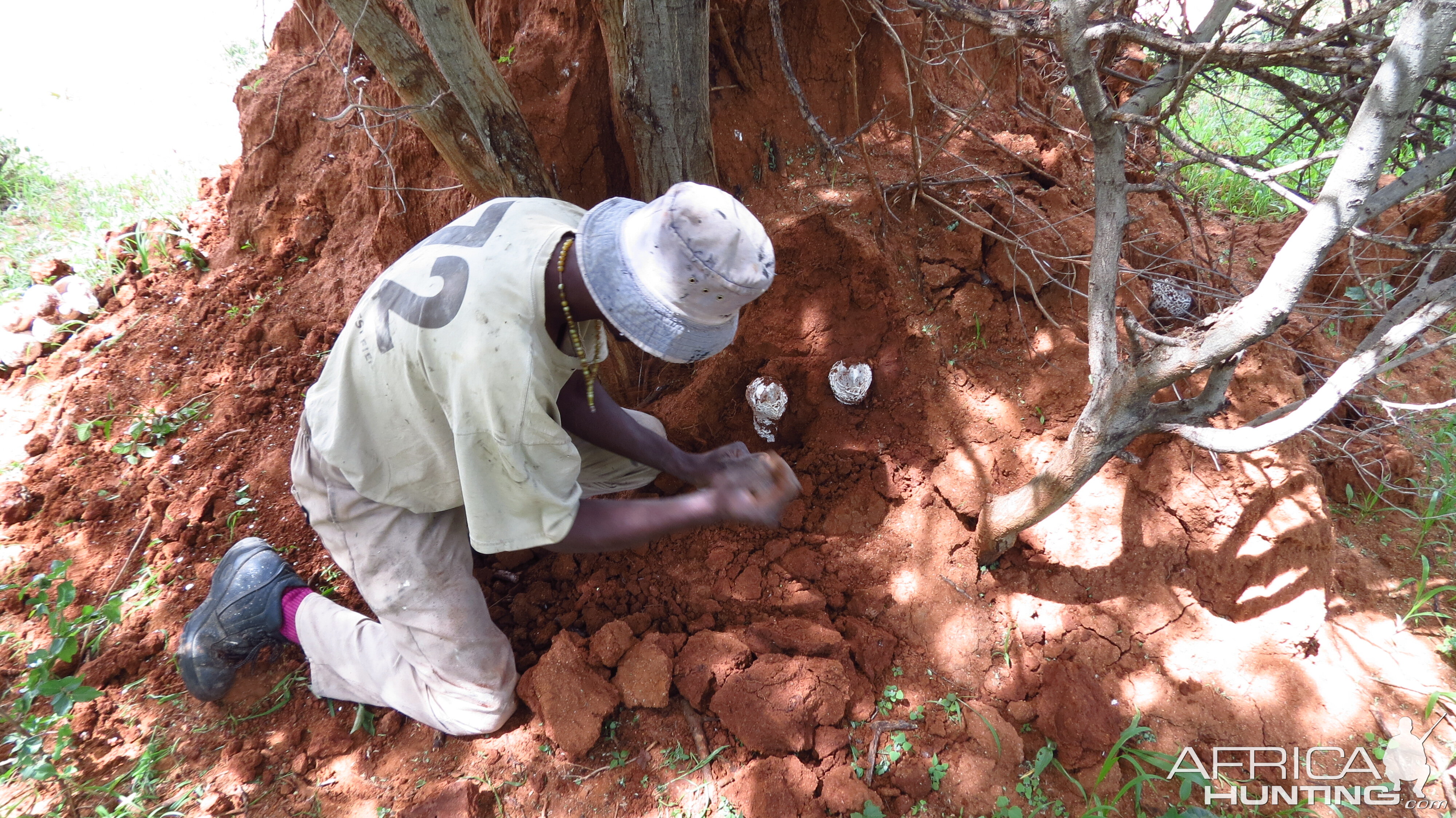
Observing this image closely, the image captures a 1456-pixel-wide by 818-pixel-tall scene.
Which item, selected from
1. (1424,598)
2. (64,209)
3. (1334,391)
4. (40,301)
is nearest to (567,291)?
(1334,391)

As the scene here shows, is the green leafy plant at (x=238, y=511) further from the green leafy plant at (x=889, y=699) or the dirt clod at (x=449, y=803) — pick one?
the green leafy plant at (x=889, y=699)

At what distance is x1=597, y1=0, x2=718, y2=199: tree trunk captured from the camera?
6.88 ft

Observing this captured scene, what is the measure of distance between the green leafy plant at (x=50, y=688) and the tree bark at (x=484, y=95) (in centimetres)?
168

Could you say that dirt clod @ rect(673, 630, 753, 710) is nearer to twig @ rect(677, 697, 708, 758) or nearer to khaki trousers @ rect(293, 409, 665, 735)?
twig @ rect(677, 697, 708, 758)

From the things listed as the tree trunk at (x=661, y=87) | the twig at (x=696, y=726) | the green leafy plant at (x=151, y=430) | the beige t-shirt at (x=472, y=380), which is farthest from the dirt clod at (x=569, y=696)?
the green leafy plant at (x=151, y=430)

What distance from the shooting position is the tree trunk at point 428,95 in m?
1.88

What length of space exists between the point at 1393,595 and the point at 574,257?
2746mm

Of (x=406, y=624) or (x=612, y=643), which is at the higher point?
(x=406, y=624)

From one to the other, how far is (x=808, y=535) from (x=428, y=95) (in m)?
1.86

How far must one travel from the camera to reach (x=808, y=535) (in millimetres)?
2273

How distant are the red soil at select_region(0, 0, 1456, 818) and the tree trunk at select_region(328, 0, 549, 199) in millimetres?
367

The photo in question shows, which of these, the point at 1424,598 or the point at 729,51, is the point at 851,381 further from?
the point at 1424,598

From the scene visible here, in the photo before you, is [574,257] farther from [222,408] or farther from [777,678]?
[222,408]

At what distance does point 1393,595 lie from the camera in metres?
2.13
